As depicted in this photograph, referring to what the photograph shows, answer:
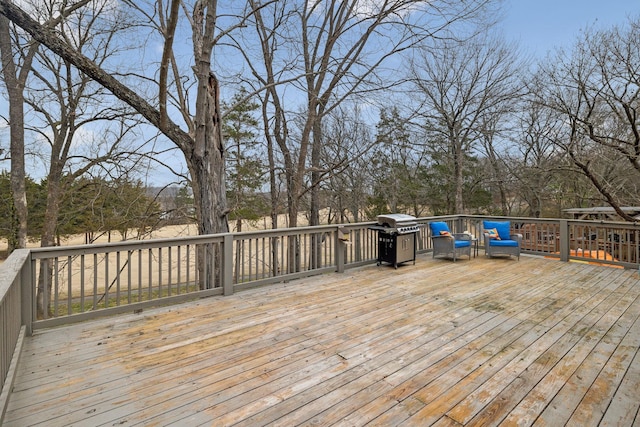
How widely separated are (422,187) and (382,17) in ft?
31.4

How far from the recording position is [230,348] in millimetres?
2854

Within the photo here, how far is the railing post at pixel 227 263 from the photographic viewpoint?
4402 millimetres

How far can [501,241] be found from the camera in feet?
22.0

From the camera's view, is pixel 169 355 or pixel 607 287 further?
pixel 607 287

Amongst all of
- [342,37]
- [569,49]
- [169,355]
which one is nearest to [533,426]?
[169,355]

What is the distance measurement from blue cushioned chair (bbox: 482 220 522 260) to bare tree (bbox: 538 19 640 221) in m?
3.44

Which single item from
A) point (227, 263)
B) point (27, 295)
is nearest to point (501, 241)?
point (227, 263)

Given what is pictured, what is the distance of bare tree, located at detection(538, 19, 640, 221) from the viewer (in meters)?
8.21

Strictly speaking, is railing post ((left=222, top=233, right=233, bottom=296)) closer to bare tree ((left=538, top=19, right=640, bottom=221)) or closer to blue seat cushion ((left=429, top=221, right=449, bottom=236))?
blue seat cushion ((left=429, top=221, right=449, bottom=236))

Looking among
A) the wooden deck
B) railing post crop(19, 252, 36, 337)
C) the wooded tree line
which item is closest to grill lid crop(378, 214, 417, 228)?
Answer: the wooden deck

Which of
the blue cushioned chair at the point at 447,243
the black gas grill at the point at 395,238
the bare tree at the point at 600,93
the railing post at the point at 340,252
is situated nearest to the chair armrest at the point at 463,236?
the blue cushioned chair at the point at 447,243

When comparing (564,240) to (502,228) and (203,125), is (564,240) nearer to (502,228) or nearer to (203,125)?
(502,228)

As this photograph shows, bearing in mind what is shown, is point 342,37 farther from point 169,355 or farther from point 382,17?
point 169,355

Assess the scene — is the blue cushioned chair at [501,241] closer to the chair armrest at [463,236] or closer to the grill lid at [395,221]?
the chair armrest at [463,236]
